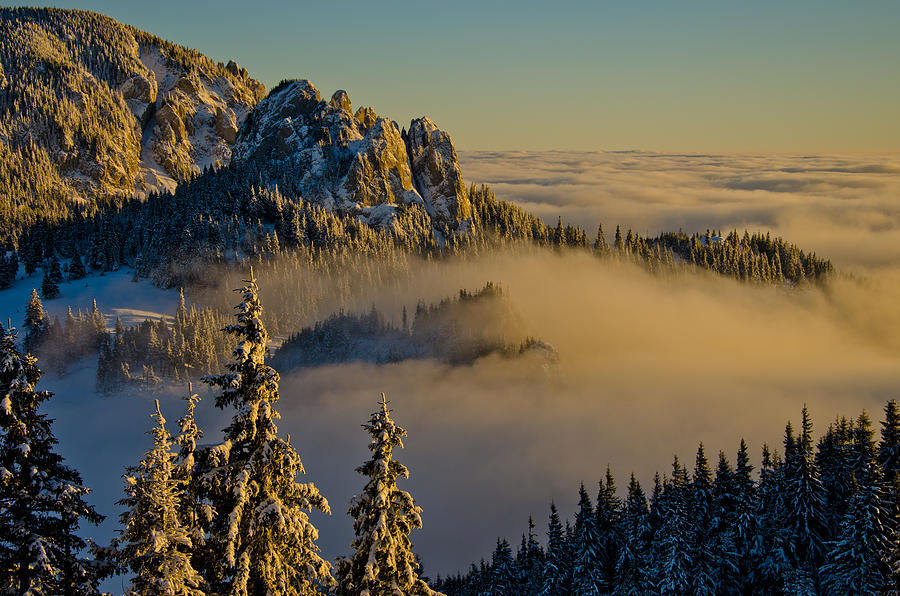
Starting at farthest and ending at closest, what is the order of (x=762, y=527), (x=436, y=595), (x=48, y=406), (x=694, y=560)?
(x=48, y=406) → (x=762, y=527) → (x=694, y=560) → (x=436, y=595)

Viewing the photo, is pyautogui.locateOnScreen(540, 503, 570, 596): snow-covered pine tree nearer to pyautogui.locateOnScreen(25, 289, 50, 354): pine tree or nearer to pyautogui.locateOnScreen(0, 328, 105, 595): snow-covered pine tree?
pyautogui.locateOnScreen(0, 328, 105, 595): snow-covered pine tree

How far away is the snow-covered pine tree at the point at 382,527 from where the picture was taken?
2225 cm

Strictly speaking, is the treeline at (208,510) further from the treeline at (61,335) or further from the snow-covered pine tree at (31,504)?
the treeline at (61,335)

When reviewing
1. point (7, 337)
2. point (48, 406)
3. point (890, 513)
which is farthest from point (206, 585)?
point (48, 406)

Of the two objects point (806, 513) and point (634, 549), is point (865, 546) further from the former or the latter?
point (634, 549)

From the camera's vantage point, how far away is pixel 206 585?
21062 mm

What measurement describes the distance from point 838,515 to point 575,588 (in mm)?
27965

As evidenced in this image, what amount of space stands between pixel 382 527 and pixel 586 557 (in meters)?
61.0

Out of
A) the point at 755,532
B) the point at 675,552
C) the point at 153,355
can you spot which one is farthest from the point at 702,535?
the point at 153,355

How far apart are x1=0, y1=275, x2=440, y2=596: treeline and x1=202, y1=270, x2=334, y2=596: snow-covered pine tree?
4 cm

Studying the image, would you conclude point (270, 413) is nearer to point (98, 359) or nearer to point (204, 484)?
point (204, 484)

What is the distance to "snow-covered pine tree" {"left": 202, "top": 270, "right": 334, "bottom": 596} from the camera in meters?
21.1

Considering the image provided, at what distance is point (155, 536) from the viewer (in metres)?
18.9

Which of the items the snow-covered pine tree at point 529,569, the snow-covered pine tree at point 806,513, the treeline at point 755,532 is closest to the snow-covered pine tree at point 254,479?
the treeline at point 755,532
